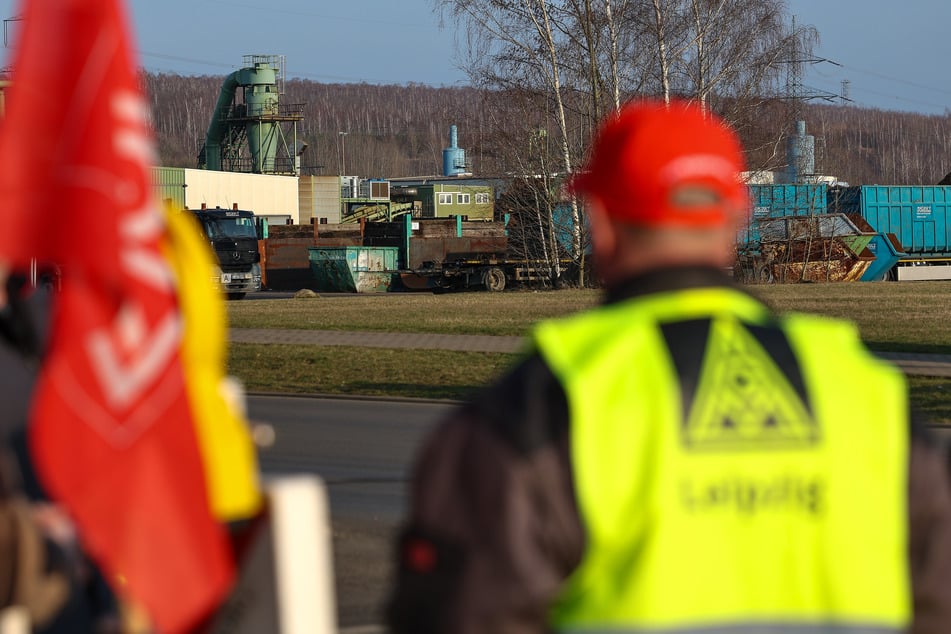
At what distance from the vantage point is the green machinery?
246 ft

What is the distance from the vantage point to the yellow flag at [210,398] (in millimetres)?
2615

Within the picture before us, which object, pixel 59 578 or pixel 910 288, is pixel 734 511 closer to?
pixel 59 578

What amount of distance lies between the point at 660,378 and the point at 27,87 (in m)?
1.43

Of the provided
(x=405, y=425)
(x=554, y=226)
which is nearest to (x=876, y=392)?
(x=405, y=425)

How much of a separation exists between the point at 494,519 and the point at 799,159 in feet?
146

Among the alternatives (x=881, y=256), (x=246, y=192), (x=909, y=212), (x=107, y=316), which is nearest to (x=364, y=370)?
(x=107, y=316)

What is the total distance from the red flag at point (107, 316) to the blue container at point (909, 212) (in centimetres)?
4218

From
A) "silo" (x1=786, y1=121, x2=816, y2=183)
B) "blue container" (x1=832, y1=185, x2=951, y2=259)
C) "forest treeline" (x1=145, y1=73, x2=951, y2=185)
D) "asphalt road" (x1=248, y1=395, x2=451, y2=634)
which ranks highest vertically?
"forest treeline" (x1=145, y1=73, x2=951, y2=185)

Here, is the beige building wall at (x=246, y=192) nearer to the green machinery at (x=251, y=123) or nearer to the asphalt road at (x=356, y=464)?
the green machinery at (x=251, y=123)

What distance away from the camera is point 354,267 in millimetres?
39625

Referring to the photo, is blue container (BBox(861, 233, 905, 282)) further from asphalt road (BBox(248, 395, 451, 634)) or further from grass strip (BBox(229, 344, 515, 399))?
asphalt road (BBox(248, 395, 451, 634))

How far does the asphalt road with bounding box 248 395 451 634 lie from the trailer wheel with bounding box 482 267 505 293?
80.0ft

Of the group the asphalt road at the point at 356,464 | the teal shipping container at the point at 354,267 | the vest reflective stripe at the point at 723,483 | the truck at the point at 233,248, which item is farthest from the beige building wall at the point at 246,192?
the vest reflective stripe at the point at 723,483

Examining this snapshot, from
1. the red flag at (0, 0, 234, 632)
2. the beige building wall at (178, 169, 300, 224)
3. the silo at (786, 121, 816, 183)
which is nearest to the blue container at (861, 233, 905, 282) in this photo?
the silo at (786, 121, 816, 183)
